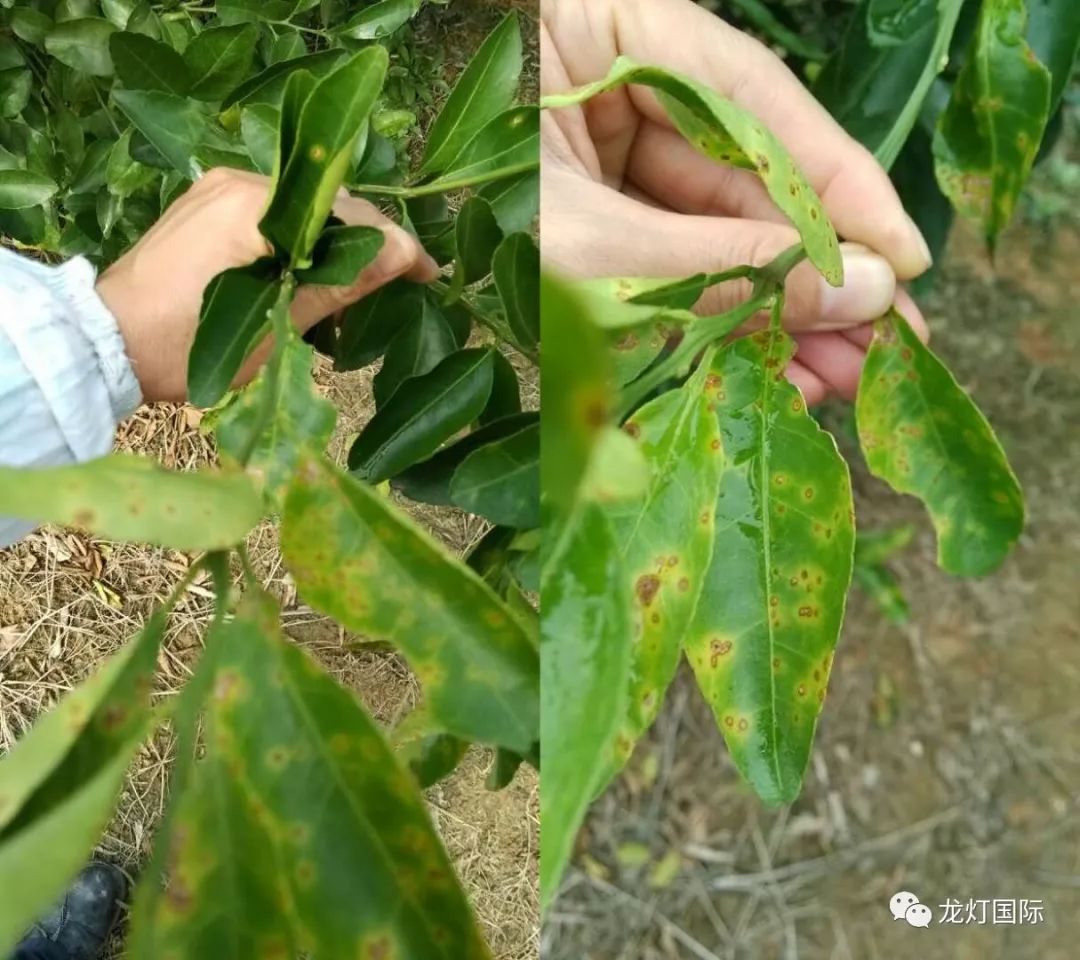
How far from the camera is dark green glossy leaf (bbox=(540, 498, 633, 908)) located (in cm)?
27

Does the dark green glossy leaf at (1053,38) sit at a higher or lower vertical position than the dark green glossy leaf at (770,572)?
higher

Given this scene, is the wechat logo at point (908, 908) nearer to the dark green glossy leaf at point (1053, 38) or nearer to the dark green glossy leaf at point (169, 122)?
the dark green glossy leaf at point (1053, 38)

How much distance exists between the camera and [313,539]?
0.31 m

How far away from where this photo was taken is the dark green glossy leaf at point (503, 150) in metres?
0.53

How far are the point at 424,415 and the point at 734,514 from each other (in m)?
0.17

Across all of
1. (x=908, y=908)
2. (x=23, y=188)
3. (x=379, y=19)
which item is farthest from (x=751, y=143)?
(x=908, y=908)

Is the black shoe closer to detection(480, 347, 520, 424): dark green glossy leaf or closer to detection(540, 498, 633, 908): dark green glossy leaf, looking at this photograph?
detection(480, 347, 520, 424): dark green glossy leaf

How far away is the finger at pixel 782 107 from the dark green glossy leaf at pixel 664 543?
0.28 m

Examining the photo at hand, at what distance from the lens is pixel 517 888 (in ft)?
3.62

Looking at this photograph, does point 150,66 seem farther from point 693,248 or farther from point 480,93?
point 693,248

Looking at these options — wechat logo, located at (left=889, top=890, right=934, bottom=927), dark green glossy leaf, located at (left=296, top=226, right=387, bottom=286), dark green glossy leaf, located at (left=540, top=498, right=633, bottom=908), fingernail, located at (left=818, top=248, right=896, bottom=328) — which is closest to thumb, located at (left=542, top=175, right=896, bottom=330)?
fingernail, located at (left=818, top=248, right=896, bottom=328)

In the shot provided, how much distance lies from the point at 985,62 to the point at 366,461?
13.8 inches

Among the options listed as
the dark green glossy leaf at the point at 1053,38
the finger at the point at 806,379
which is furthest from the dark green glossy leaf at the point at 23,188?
the dark green glossy leaf at the point at 1053,38

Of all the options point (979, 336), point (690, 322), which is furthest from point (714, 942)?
point (690, 322)
